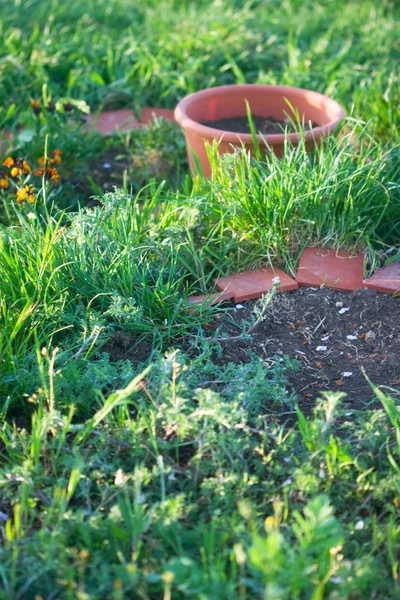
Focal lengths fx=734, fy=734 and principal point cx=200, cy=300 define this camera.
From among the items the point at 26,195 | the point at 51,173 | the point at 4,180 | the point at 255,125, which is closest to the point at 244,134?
the point at 255,125

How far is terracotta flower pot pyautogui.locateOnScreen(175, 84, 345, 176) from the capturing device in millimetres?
3312

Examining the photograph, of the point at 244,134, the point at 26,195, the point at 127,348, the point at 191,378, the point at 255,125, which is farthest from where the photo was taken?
the point at 255,125

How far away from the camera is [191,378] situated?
2311 mm

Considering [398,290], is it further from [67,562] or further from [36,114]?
[36,114]

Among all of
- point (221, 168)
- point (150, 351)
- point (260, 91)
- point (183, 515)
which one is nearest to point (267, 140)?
point (221, 168)

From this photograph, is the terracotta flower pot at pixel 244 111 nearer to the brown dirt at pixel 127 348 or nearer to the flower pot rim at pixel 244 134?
the flower pot rim at pixel 244 134

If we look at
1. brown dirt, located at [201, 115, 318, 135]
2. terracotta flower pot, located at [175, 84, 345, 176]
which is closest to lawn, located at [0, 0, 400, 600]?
terracotta flower pot, located at [175, 84, 345, 176]

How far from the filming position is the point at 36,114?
4.11 m

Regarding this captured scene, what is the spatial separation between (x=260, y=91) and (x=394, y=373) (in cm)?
194

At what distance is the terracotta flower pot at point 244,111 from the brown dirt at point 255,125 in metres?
0.02

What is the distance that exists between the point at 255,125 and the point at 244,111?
12 cm

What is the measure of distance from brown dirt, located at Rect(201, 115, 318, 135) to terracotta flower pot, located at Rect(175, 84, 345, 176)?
0.02 m

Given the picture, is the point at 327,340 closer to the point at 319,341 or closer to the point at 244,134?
the point at 319,341

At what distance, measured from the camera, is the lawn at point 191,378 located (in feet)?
5.73
